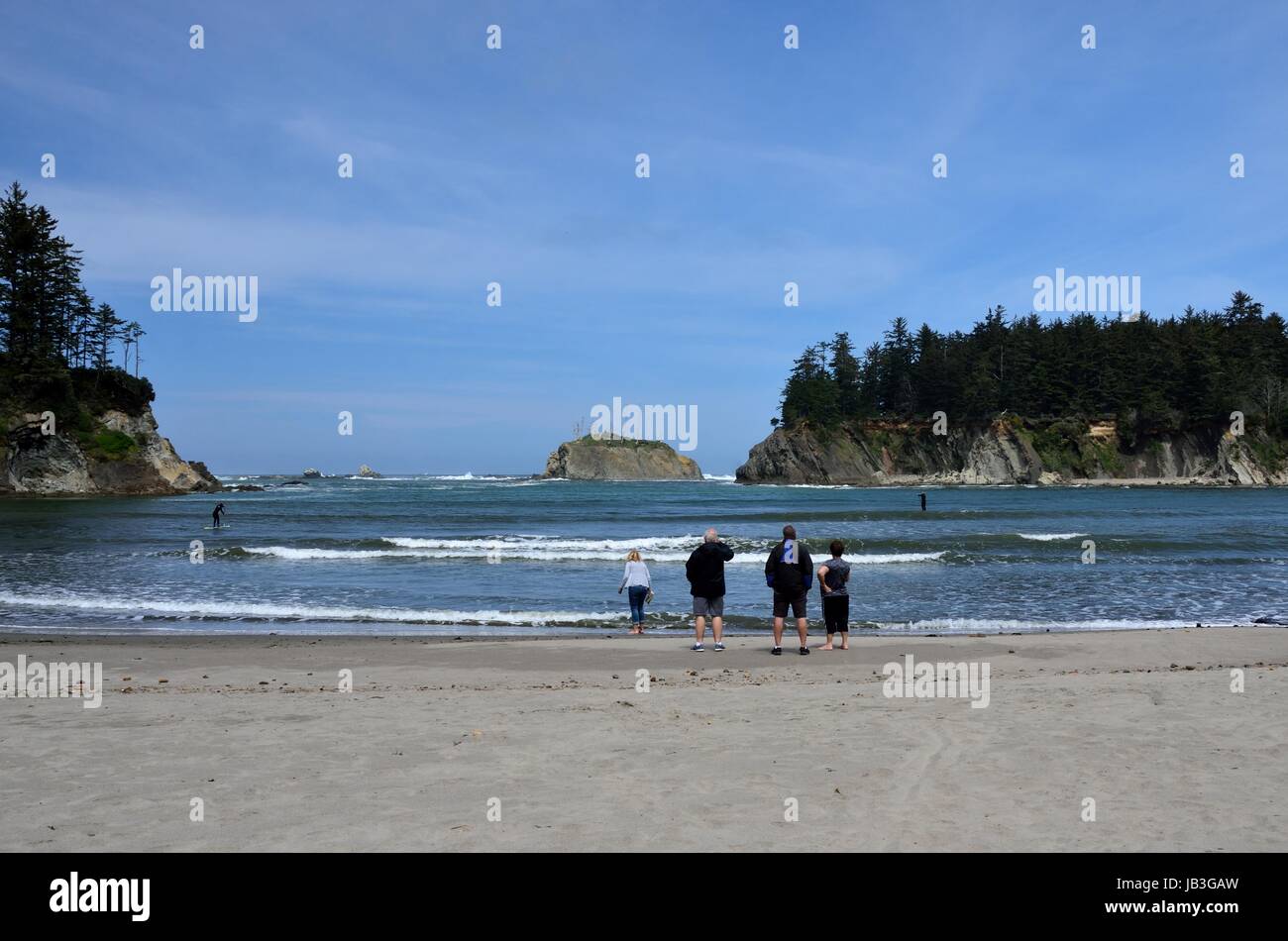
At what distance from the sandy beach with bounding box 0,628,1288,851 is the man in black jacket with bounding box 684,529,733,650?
2405 millimetres

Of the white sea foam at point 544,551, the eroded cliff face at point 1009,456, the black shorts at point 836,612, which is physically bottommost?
the white sea foam at point 544,551

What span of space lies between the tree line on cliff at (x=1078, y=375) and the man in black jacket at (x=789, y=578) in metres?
105

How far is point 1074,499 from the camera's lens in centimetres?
7069

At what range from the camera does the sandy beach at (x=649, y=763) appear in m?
5.04

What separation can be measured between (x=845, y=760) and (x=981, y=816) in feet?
4.71

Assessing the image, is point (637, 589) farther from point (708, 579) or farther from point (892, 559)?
point (892, 559)

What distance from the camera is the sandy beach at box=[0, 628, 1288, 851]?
198 inches

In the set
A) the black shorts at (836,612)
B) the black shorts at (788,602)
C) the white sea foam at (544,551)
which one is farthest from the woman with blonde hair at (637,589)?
the white sea foam at (544,551)

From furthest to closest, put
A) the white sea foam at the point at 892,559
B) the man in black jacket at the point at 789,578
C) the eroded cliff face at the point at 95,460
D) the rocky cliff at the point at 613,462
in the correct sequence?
the rocky cliff at the point at 613,462 < the eroded cliff face at the point at 95,460 < the white sea foam at the point at 892,559 < the man in black jacket at the point at 789,578

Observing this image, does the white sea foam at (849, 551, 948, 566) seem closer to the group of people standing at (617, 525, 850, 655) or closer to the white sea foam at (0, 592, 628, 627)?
the white sea foam at (0, 592, 628, 627)

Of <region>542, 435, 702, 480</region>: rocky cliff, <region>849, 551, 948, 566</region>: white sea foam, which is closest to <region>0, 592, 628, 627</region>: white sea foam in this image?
<region>849, 551, 948, 566</region>: white sea foam

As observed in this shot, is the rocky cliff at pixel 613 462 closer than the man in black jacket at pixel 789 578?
No

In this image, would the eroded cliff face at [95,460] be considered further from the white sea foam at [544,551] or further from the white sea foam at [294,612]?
the white sea foam at [294,612]

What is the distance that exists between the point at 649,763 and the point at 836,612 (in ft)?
27.7
